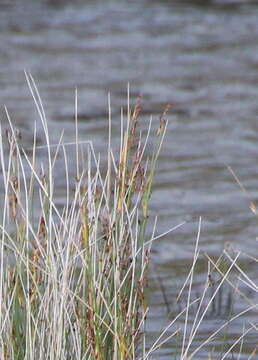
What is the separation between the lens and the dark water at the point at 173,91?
6250mm

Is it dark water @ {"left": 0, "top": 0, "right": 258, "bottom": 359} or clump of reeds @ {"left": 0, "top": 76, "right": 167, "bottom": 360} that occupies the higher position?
clump of reeds @ {"left": 0, "top": 76, "right": 167, "bottom": 360}

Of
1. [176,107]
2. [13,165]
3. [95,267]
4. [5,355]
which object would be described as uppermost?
[13,165]

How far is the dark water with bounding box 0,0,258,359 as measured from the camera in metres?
6.25

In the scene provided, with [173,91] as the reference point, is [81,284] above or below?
above

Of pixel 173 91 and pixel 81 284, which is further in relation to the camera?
pixel 173 91

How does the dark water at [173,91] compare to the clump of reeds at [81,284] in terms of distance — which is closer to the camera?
the clump of reeds at [81,284]

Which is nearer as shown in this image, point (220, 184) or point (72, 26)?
point (220, 184)

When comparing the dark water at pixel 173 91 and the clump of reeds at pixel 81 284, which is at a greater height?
the clump of reeds at pixel 81 284

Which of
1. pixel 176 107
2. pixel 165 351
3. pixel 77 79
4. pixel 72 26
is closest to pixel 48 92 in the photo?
pixel 77 79

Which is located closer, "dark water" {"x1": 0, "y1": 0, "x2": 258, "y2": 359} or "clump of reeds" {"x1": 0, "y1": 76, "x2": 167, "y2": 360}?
"clump of reeds" {"x1": 0, "y1": 76, "x2": 167, "y2": 360}

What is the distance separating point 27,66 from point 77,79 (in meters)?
0.56

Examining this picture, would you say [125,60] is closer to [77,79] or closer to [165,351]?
[77,79]

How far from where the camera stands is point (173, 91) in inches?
375

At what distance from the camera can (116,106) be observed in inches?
356
